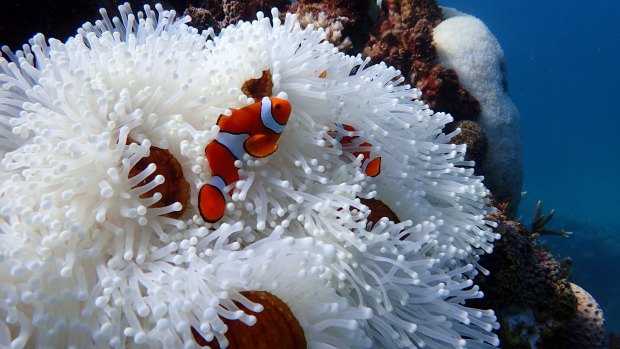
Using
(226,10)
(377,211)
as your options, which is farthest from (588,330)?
(226,10)

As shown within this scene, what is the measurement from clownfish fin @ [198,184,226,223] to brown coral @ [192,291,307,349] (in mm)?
274

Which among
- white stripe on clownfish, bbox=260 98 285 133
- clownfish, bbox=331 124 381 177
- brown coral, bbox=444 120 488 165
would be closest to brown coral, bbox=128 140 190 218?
white stripe on clownfish, bbox=260 98 285 133

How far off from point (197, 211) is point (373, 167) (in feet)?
2.30

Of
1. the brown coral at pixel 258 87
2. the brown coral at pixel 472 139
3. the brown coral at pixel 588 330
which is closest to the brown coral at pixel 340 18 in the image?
the brown coral at pixel 472 139

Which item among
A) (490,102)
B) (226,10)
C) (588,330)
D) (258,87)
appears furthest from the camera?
(490,102)

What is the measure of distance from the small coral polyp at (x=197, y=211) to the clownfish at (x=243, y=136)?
3cm

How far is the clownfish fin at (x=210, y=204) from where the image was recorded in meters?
1.42

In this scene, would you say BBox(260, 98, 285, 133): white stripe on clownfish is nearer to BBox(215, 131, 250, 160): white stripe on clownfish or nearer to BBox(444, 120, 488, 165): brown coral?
BBox(215, 131, 250, 160): white stripe on clownfish

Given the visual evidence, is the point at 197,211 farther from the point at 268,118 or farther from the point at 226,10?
the point at 226,10

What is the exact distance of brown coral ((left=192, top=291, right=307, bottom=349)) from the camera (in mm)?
1176

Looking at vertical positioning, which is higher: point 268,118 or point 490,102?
point 490,102

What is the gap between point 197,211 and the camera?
4.86 ft

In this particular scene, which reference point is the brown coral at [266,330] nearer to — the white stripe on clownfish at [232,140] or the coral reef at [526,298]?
the white stripe on clownfish at [232,140]

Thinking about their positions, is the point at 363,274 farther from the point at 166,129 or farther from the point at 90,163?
the point at 90,163
